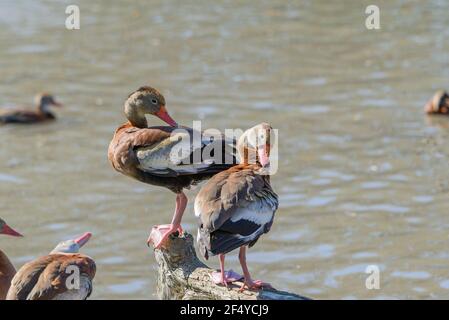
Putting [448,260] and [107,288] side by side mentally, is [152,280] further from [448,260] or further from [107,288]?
[448,260]

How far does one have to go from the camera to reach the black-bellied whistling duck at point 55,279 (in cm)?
666

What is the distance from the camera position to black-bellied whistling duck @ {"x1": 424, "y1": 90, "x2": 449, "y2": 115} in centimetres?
1461

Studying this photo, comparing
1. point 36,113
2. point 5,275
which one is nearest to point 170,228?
point 5,275

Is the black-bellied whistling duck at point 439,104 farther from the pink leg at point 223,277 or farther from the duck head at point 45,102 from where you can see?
the pink leg at point 223,277

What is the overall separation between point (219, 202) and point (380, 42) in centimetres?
1236

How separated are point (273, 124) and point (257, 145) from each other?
24.3ft

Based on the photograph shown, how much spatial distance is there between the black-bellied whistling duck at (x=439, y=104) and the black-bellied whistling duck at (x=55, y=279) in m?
8.61

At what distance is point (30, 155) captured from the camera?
13.8 metres

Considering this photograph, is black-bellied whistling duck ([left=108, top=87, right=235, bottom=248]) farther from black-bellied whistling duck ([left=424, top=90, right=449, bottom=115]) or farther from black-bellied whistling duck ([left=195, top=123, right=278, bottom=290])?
black-bellied whistling duck ([left=424, top=90, right=449, bottom=115])

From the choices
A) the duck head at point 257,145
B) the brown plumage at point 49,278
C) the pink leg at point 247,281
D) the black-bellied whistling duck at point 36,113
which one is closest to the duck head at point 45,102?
the black-bellied whistling duck at point 36,113

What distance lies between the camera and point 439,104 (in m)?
14.6

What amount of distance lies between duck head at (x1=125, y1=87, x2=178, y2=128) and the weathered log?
2.86ft

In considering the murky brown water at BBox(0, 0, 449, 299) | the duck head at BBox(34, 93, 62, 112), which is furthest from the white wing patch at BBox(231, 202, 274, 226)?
the duck head at BBox(34, 93, 62, 112)
